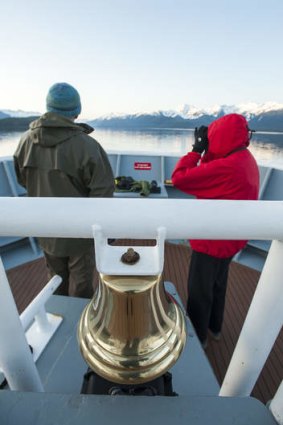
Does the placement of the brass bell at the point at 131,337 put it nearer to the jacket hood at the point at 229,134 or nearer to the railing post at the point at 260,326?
the railing post at the point at 260,326

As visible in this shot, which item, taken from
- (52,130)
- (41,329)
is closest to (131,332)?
(41,329)

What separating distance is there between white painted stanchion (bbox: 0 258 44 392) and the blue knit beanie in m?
1.19

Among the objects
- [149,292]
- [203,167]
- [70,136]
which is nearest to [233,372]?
[149,292]

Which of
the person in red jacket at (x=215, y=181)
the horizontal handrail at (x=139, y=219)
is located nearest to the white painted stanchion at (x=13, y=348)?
the horizontal handrail at (x=139, y=219)

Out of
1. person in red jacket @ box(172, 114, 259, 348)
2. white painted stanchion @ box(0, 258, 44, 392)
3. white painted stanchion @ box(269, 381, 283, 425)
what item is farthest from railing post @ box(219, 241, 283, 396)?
person in red jacket @ box(172, 114, 259, 348)

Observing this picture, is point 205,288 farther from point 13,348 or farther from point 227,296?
point 13,348

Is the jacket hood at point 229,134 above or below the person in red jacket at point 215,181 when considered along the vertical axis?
above

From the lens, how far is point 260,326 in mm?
398

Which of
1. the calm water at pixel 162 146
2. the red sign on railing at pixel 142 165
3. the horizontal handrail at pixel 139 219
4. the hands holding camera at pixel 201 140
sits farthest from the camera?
the calm water at pixel 162 146

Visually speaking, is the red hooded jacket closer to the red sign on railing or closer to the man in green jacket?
the man in green jacket

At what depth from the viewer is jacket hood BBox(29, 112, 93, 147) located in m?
1.29

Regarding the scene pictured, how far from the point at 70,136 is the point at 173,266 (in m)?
1.97

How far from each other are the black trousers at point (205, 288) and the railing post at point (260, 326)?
3.41ft

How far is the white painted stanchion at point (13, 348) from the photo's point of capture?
378mm
